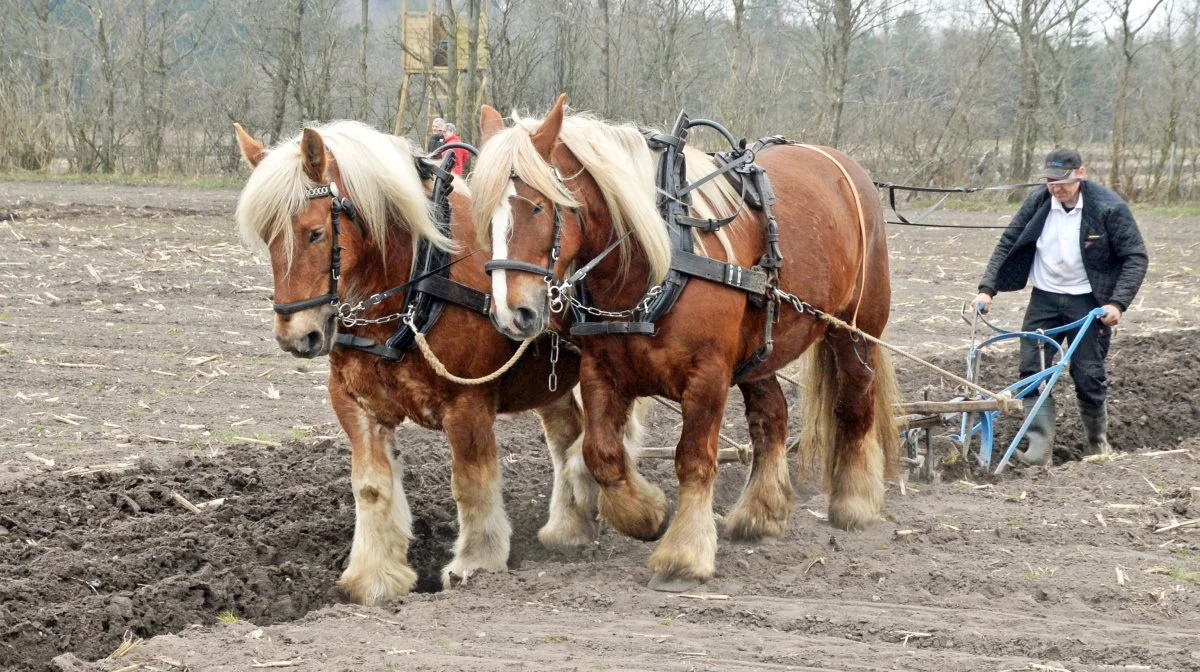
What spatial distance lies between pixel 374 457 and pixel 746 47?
21571 millimetres

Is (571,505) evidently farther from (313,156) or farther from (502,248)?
(313,156)

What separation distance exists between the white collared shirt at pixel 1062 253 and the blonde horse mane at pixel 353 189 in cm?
411

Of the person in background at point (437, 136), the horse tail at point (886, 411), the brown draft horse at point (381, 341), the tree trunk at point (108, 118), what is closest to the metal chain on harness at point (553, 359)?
the brown draft horse at point (381, 341)

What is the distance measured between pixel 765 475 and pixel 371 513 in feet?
6.20

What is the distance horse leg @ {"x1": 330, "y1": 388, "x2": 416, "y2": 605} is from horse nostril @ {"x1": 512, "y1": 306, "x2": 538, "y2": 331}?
1.01m

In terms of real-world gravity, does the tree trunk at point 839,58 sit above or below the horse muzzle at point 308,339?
above

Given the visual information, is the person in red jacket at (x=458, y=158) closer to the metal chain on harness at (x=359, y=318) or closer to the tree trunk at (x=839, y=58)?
the metal chain on harness at (x=359, y=318)

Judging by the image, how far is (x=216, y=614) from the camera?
4.66 m

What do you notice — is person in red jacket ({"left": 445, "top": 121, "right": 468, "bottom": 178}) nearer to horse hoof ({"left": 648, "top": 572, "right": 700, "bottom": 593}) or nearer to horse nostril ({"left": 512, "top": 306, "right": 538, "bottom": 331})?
horse nostril ({"left": 512, "top": 306, "right": 538, "bottom": 331})

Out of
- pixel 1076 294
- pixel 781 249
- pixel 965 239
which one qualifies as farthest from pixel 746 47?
pixel 781 249

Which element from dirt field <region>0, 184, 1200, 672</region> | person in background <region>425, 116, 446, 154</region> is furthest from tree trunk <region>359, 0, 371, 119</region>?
dirt field <region>0, 184, 1200, 672</region>

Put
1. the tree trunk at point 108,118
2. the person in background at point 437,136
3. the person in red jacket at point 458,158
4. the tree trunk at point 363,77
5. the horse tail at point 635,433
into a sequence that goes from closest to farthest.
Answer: the horse tail at point 635,433 < the person in red jacket at point 458,158 < the person in background at point 437,136 < the tree trunk at point 363,77 < the tree trunk at point 108,118

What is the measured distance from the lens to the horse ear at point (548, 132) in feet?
14.5

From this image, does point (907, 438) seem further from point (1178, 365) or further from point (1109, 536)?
point (1178, 365)
